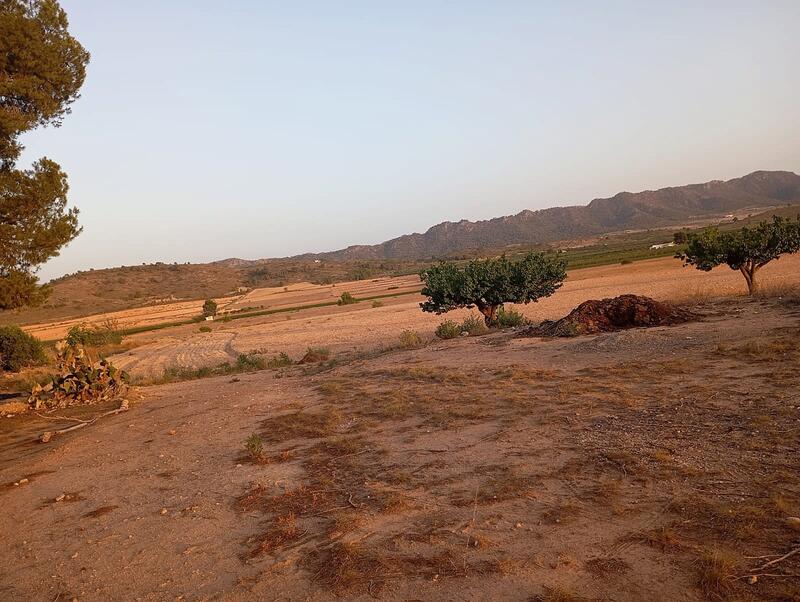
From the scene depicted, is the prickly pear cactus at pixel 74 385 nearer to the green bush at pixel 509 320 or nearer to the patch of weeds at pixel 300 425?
the patch of weeds at pixel 300 425

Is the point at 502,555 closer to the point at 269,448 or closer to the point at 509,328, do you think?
the point at 269,448

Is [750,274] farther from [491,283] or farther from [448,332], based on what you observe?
[448,332]

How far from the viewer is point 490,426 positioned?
26.5ft

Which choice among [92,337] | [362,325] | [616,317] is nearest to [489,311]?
[616,317]

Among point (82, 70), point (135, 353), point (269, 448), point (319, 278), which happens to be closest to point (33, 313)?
point (319, 278)

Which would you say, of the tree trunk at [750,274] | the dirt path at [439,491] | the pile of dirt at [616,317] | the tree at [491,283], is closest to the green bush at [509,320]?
the tree at [491,283]

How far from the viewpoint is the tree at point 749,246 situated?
1978cm

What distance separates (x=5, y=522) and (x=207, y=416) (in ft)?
15.2

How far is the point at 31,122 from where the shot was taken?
1236 cm

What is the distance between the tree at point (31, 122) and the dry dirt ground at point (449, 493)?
14.0 ft

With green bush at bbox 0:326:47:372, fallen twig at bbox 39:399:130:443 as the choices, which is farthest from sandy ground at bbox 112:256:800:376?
fallen twig at bbox 39:399:130:443

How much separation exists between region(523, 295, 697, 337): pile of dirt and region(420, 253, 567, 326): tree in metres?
4.63

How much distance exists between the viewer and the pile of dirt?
15492 millimetres

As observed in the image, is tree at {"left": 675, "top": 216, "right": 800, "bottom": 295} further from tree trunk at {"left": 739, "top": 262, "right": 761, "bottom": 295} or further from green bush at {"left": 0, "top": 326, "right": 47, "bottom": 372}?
green bush at {"left": 0, "top": 326, "right": 47, "bottom": 372}
